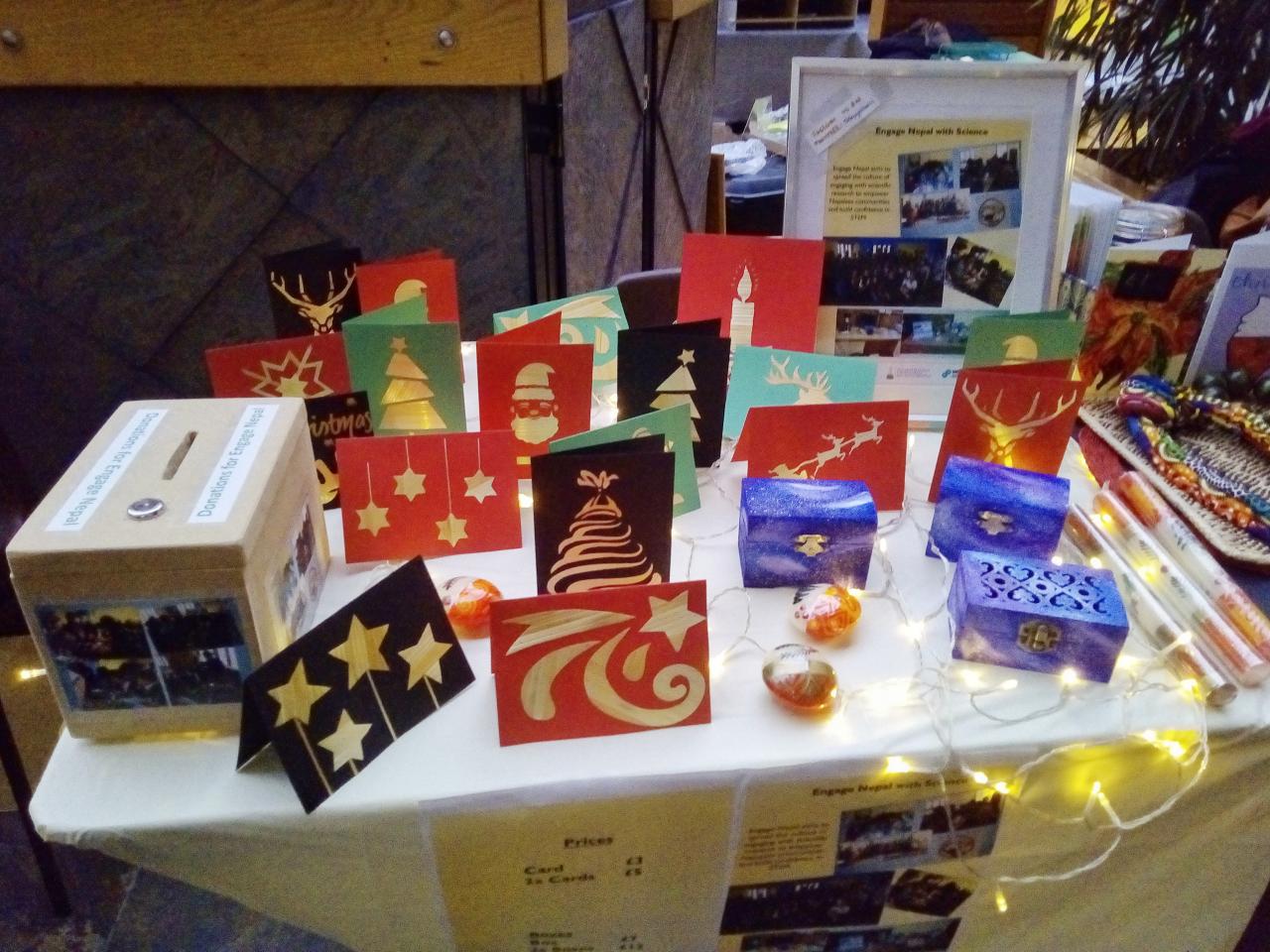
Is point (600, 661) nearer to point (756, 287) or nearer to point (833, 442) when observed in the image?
point (833, 442)

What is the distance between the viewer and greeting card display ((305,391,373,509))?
96cm

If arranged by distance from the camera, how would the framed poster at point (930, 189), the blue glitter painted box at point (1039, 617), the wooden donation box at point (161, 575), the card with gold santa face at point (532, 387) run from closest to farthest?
the wooden donation box at point (161, 575), the blue glitter painted box at point (1039, 617), the card with gold santa face at point (532, 387), the framed poster at point (930, 189)

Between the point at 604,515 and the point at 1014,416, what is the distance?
489mm

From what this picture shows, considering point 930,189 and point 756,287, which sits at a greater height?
point 930,189

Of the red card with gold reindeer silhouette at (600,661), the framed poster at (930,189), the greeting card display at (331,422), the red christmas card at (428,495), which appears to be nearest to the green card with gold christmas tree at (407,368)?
the greeting card display at (331,422)

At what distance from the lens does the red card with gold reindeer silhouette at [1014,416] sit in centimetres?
96

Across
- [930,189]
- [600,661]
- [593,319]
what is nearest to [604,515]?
[600,661]

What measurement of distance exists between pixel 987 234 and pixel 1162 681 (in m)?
0.62

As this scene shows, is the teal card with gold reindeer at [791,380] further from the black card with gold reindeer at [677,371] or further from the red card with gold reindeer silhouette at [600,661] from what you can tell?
the red card with gold reindeer silhouette at [600,661]

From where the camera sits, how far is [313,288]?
1072mm

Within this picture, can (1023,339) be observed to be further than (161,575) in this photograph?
Yes

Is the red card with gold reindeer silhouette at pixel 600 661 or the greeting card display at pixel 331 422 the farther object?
the greeting card display at pixel 331 422

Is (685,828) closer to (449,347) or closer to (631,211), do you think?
(449,347)

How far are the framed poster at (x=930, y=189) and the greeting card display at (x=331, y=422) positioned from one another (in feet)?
2.00
